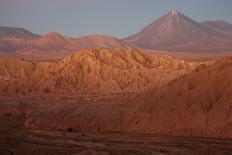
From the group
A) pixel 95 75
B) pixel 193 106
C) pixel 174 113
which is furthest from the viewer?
pixel 95 75

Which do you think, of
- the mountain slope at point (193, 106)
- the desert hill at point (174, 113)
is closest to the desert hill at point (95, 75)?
the desert hill at point (174, 113)

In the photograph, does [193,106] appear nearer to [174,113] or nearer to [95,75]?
[174,113]

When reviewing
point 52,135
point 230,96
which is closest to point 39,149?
point 52,135

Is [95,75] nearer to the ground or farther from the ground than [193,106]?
farther from the ground

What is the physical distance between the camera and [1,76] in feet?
312

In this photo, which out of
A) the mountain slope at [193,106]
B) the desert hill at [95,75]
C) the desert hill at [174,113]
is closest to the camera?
the mountain slope at [193,106]

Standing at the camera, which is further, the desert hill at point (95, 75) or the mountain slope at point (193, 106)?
the desert hill at point (95, 75)

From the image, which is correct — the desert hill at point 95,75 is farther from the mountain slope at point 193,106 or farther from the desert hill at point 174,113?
the mountain slope at point 193,106

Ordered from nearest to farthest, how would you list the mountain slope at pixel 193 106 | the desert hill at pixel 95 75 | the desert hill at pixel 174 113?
the mountain slope at pixel 193 106 → the desert hill at pixel 174 113 → the desert hill at pixel 95 75

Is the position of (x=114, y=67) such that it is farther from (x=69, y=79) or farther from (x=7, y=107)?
(x=7, y=107)

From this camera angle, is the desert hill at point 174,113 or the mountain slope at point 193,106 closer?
the mountain slope at point 193,106

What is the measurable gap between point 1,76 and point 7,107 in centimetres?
4438

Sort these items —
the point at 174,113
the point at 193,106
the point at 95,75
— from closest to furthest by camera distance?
the point at 193,106
the point at 174,113
the point at 95,75

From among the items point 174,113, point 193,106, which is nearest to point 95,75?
point 174,113
